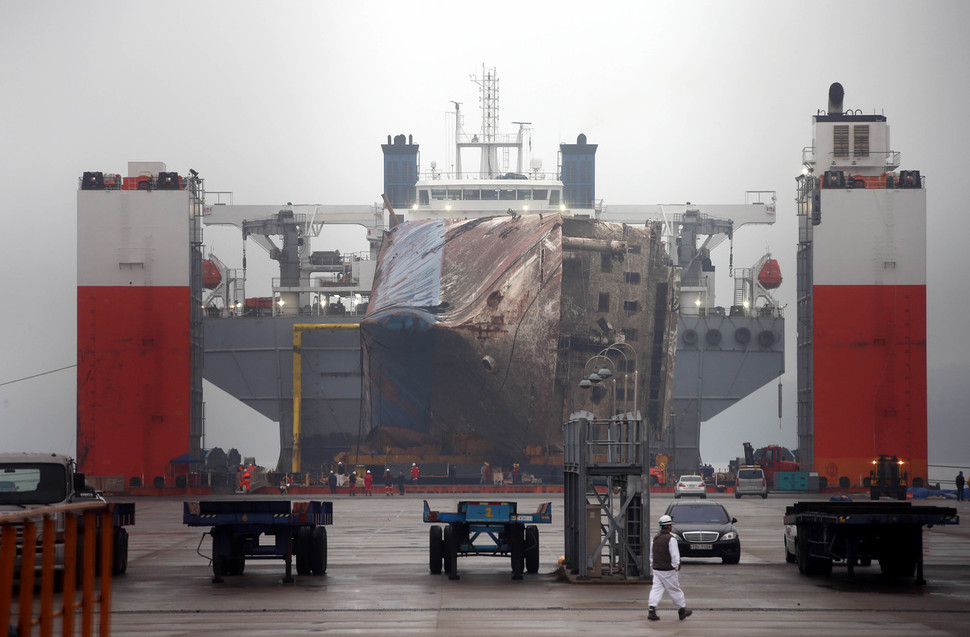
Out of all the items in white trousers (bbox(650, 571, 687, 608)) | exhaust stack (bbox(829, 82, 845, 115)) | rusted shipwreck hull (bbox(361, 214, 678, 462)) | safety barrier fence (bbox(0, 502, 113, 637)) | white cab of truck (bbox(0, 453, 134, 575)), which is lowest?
white trousers (bbox(650, 571, 687, 608))

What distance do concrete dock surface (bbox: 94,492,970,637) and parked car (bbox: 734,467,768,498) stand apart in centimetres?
2598

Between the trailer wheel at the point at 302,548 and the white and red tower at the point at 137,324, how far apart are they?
1528 inches

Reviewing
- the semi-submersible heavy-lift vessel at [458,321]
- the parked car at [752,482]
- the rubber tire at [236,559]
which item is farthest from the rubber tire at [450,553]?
the parked car at [752,482]

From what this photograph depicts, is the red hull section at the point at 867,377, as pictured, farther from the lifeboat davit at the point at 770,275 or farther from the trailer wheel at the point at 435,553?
Answer: the trailer wheel at the point at 435,553

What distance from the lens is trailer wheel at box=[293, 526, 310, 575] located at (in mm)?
19938

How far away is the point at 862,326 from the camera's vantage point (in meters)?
59.4

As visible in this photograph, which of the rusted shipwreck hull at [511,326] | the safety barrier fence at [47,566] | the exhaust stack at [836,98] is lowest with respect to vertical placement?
the safety barrier fence at [47,566]

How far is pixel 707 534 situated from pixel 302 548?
7.50 metres

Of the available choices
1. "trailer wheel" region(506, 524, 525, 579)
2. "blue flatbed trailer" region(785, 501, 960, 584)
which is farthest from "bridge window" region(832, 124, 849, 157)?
"trailer wheel" region(506, 524, 525, 579)

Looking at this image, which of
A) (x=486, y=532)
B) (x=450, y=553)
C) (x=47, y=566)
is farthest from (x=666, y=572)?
(x=47, y=566)

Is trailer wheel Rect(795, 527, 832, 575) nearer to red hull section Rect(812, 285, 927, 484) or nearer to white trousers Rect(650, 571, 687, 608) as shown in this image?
white trousers Rect(650, 571, 687, 608)

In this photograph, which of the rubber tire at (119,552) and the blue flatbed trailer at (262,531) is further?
the rubber tire at (119,552)

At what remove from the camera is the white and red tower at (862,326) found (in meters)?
58.2

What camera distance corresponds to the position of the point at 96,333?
5900cm
